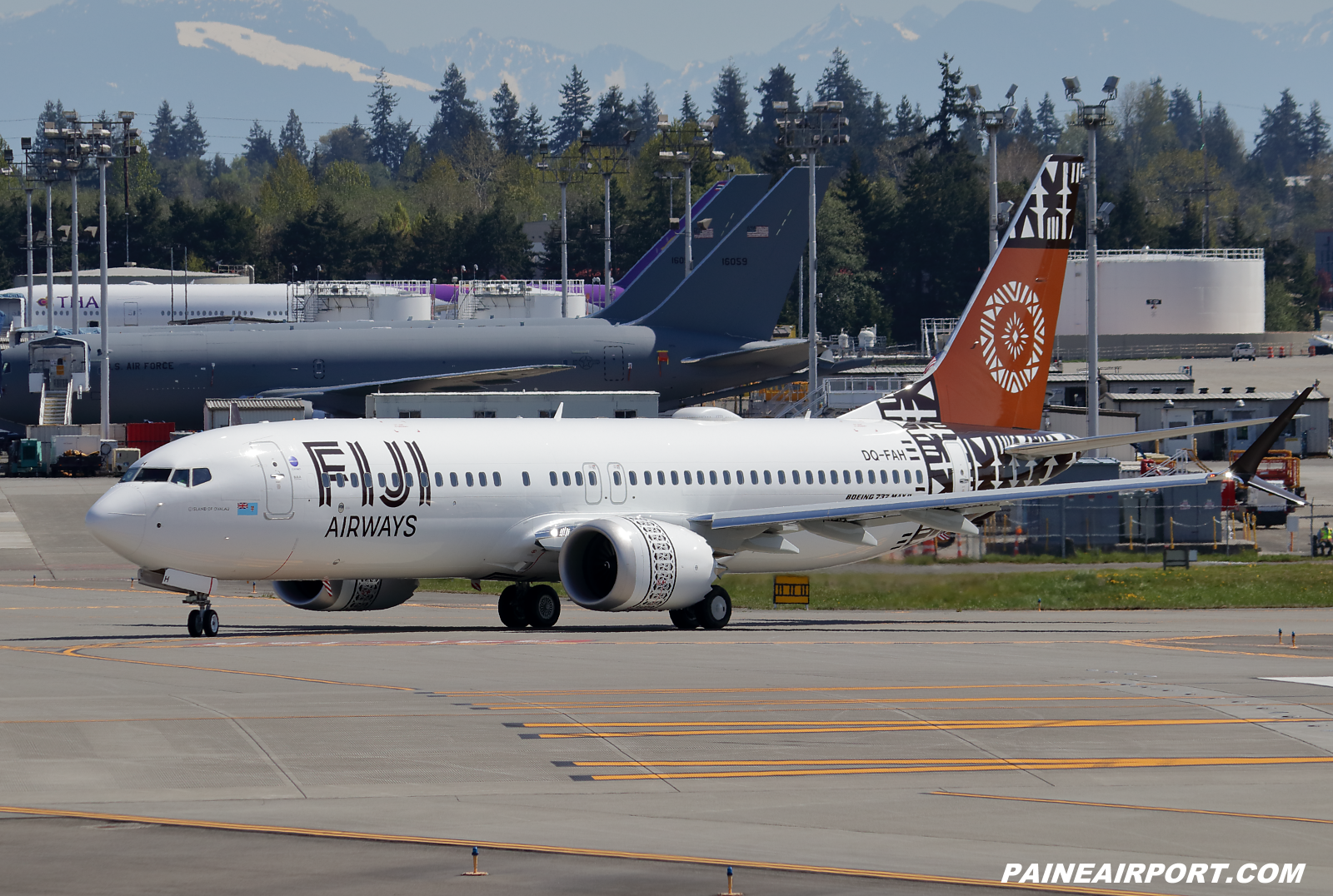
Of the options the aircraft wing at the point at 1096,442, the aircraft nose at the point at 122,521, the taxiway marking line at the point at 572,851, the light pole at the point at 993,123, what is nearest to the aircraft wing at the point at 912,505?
the aircraft wing at the point at 1096,442

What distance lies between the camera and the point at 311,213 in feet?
569

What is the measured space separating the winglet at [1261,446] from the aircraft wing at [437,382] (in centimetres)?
4448

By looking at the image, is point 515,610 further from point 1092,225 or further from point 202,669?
point 1092,225

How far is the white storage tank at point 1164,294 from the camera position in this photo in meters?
140

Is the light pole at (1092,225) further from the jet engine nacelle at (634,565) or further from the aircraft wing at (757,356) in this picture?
the jet engine nacelle at (634,565)

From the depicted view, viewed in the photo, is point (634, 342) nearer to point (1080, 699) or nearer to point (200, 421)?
point (200, 421)

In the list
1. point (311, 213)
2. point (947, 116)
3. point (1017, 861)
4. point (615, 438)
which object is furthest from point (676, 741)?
point (947, 116)

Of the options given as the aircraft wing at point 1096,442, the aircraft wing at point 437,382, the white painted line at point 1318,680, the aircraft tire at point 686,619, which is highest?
the aircraft wing at point 437,382

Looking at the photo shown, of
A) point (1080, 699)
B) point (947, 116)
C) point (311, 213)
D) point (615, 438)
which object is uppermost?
point (947, 116)

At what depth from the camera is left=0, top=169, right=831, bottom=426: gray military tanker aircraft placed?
72.0 metres

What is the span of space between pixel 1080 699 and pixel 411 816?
34.8 ft

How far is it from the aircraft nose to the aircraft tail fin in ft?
147

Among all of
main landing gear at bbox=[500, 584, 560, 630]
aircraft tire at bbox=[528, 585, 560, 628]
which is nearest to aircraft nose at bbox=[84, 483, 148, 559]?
main landing gear at bbox=[500, 584, 560, 630]

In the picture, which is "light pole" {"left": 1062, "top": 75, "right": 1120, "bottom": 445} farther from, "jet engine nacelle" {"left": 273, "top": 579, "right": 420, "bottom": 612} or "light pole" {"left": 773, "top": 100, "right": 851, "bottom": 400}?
"jet engine nacelle" {"left": 273, "top": 579, "right": 420, "bottom": 612}
